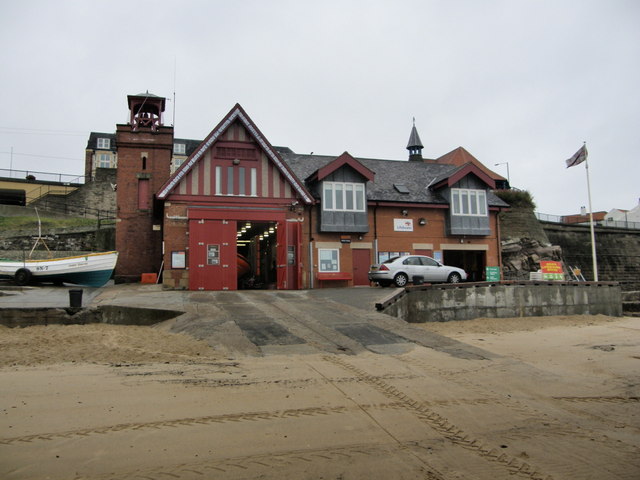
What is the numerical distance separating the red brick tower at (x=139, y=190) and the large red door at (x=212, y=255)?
3.72 metres

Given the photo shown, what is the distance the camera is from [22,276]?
21.5 m

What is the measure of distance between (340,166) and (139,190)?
10.6 m

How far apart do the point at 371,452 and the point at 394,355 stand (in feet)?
14.6

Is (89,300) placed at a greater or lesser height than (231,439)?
greater

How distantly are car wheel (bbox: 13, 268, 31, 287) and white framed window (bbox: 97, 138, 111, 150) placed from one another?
50265 millimetres

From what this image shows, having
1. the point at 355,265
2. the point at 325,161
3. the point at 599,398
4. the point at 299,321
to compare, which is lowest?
the point at 599,398

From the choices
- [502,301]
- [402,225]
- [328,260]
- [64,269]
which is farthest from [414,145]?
[64,269]

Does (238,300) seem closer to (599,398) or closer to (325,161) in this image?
(599,398)

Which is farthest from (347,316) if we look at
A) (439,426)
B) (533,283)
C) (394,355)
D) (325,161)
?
(325,161)

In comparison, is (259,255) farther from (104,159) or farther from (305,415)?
(104,159)

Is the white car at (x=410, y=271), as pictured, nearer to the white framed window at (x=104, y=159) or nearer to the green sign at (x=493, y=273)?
the green sign at (x=493, y=273)

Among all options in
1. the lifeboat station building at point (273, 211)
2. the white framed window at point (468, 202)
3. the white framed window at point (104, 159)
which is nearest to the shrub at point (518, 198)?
the lifeboat station building at point (273, 211)

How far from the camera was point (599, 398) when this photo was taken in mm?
7160

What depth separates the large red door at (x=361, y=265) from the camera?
24.7 meters
